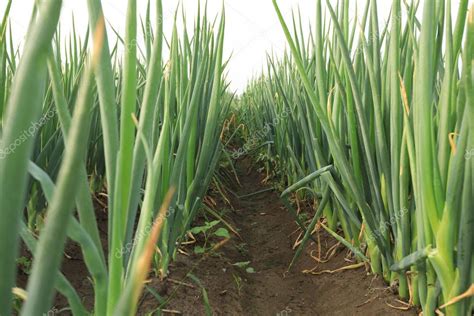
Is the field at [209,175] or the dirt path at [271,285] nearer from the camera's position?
the field at [209,175]

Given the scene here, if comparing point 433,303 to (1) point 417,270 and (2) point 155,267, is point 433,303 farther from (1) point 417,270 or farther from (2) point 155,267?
(2) point 155,267

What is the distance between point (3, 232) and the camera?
33 cm

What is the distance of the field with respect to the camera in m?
0.31

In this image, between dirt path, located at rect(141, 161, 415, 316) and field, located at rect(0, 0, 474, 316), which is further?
dirt path, located at rect(141, 161, 415, 316)

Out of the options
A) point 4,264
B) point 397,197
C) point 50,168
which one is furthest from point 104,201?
point 4,264

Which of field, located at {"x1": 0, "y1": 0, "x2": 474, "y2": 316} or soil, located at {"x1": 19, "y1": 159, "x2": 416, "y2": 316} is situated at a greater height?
field, located at {"x1": 0, "y1": 0, "x2": 474, "y2": 316}

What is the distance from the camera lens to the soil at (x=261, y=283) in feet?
3.56

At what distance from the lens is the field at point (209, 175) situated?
307 mm

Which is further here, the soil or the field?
the soil

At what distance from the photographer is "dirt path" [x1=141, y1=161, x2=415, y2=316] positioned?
110 cm

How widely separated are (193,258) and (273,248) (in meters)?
0.43

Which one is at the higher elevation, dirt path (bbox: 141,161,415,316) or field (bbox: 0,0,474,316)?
field (bbox: 0,0,474,316)

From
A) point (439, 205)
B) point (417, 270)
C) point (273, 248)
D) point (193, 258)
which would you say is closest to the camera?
point (439, 205)

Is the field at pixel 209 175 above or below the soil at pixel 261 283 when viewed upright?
above
